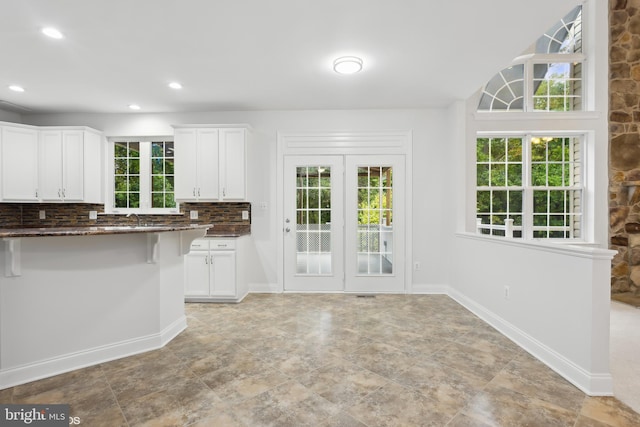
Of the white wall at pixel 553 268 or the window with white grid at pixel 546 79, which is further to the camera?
the window with white grid at pixel 546 79

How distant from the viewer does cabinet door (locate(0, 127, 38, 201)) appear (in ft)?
12.6

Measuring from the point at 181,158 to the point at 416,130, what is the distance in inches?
130

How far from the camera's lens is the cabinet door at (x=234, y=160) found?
4000 millimetres

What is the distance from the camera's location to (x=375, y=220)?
4258 millimetres

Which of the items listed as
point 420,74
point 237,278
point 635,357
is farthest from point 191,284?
point 635,357

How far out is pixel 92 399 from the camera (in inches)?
71.8

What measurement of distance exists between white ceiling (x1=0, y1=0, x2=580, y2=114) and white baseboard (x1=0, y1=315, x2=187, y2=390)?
251 cm

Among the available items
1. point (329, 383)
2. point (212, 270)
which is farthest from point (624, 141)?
point (212, 270)

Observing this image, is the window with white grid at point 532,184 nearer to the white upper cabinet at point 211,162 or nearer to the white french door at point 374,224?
the white french door at point 374,224

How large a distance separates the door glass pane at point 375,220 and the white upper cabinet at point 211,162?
1.69 meters

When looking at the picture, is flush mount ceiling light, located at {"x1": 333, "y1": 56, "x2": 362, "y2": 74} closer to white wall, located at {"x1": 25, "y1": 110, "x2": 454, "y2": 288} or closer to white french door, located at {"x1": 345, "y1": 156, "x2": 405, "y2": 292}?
white wall, located at {"x1": 25, "y1": 110, "x2": 454, "y2": 288}

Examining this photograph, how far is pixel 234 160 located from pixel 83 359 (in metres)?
2.62

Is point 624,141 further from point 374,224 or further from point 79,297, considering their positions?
point 79,297

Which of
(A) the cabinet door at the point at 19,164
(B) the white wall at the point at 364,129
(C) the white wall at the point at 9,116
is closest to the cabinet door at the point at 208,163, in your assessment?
(B) the white wall at the point at 364,129
